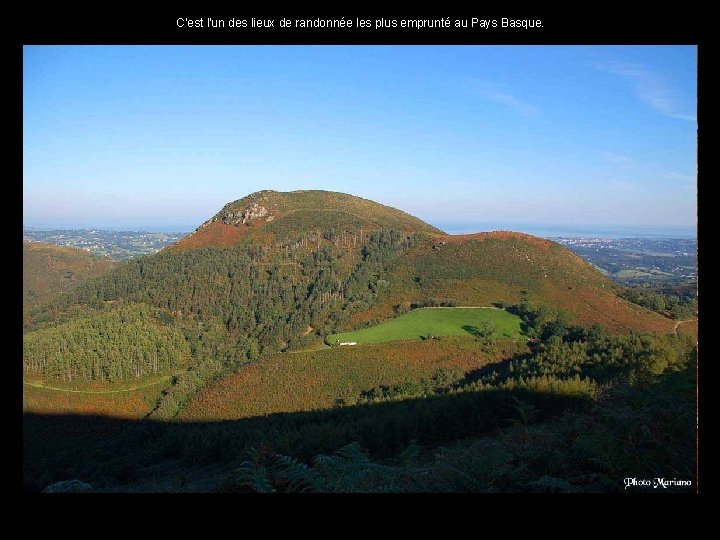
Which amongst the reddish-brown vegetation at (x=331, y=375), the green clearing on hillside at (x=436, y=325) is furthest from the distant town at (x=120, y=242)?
the green clearing on hillside at (x=436, y=325)

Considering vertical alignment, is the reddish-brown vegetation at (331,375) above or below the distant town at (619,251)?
below

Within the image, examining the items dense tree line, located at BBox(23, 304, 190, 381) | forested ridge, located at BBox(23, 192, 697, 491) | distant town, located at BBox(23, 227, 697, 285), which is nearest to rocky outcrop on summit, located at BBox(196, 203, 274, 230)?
forested ridge, located at BBox(23, 192, 697, 491)

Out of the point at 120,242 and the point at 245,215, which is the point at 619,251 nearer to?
the point at 245,215

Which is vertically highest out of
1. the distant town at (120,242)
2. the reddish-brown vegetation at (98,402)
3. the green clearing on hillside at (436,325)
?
the distant town at (120,242)

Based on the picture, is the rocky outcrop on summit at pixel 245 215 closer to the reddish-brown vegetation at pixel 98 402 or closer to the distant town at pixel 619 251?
the distant town at pixel 619 251
